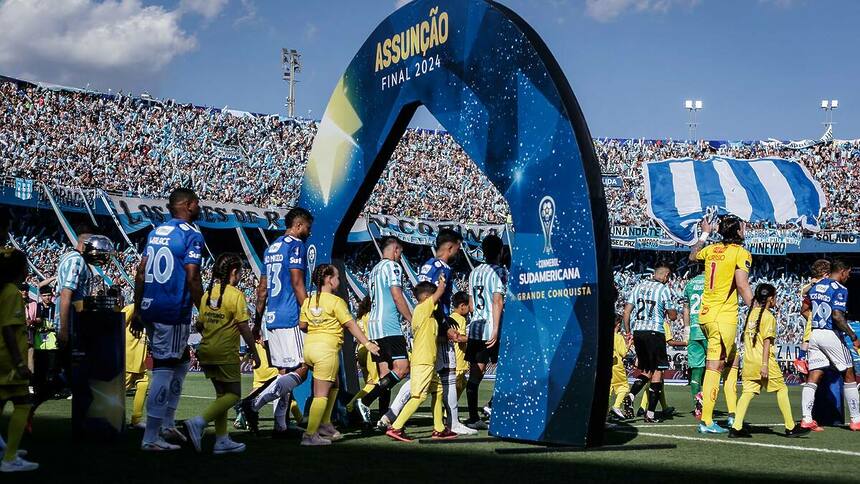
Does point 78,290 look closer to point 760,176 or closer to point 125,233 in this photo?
point 125,233

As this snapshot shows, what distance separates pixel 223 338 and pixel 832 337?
7191 millimetres

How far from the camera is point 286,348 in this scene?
378 inches

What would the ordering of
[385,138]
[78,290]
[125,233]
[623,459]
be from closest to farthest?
[623,459]
[78,290]
[385,138]
[125,233]

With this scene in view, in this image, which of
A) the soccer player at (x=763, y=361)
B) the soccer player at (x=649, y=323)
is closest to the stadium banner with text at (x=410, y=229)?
the soccer player at (x=649, y=323)

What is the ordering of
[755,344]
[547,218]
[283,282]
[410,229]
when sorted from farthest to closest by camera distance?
[410,229]
[755,344]
[283,282]
[547,218]

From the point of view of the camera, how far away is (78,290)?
9922mm

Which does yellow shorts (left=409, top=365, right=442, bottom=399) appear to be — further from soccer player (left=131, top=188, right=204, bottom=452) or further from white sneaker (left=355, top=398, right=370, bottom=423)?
soccer player (left=131, top=188, right=204, bottom=452)

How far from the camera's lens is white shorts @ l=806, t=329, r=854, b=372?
11133 mm

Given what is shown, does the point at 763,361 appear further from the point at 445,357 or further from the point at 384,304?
the point at 384,304

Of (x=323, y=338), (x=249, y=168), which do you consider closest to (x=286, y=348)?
(x=323, y=338)

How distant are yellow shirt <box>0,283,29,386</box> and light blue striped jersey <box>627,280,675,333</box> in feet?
28.9

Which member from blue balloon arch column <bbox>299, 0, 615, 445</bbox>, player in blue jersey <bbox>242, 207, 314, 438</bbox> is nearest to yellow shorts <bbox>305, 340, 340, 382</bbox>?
player in blue jersey <bbox>242, 207, 314, 438</bbox>

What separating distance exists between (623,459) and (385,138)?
17.8 ft

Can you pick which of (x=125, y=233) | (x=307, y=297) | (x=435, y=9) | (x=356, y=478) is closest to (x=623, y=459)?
(x=356, y=478)
